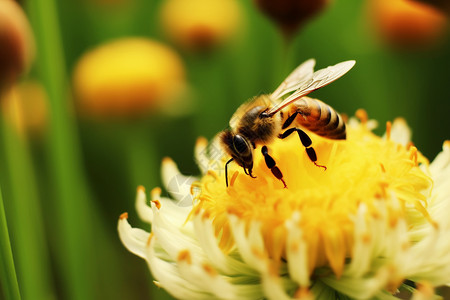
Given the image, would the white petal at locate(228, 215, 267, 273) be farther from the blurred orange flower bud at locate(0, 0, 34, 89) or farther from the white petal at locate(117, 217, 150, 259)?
the blurred orange flower bud at locate(0, 0, 34, 89)

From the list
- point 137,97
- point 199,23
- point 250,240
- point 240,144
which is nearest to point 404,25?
point 199,23

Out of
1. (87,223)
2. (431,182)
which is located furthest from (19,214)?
(431,182)

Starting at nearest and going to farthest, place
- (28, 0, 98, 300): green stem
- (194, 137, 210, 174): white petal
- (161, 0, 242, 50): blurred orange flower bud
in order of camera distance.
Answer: (194, 137, 210, 174): white petal → (28, 0, 98, 300): green stem → (161, 0, 242, 50): blurred orange flower bud

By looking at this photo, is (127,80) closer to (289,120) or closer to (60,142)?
(60,142)

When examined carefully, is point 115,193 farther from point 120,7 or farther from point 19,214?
A: point 19,214

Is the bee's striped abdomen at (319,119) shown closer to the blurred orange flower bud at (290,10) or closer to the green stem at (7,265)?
the blurred orange flower bud at (290,10)

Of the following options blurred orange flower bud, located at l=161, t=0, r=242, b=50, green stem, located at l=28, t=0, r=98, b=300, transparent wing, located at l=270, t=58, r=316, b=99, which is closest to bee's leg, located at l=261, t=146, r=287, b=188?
transparent wing, located at l=270, t=58, r=316, b=99

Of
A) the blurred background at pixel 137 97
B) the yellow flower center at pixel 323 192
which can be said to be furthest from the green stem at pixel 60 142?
the yellow flower center at pixel 323 192
